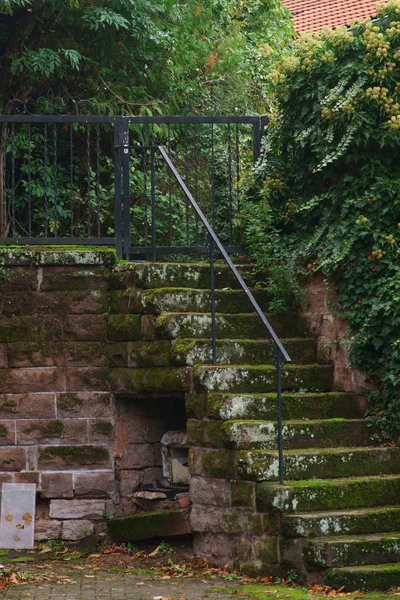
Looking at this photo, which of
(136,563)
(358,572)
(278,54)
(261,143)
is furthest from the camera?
(278,54)

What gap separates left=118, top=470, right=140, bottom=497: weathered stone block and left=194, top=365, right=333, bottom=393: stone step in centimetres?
142

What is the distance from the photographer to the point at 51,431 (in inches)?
328

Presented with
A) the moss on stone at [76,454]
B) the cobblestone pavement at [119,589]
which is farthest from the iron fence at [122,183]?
the cobblestone pavement at [119,589]

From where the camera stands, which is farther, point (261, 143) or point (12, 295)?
point (261, 143)

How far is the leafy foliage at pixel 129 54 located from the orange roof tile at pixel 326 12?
21.1ft

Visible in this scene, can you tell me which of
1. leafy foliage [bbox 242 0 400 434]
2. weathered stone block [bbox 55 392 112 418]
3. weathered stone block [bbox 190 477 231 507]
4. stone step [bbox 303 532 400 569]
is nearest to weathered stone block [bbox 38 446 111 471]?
weathered stone block [bbox 55 392 112 418]

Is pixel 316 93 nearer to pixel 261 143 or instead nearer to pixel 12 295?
pixel 261 143

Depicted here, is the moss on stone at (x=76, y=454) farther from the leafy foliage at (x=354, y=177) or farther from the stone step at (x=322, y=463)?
the leafy foliage at (x=354, y=177)

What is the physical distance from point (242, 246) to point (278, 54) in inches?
182

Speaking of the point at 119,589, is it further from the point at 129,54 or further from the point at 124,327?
the point at 129,54

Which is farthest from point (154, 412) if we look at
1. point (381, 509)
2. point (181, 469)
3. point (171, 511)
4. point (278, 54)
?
point (278, 54)

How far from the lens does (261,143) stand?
9.17 meters

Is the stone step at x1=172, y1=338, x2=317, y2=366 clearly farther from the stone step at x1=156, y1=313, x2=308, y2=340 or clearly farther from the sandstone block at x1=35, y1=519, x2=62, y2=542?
the sandstone block at x1=35, y1=519, x2=62, y2=542

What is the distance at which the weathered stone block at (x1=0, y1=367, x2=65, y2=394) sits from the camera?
8.31 meters
